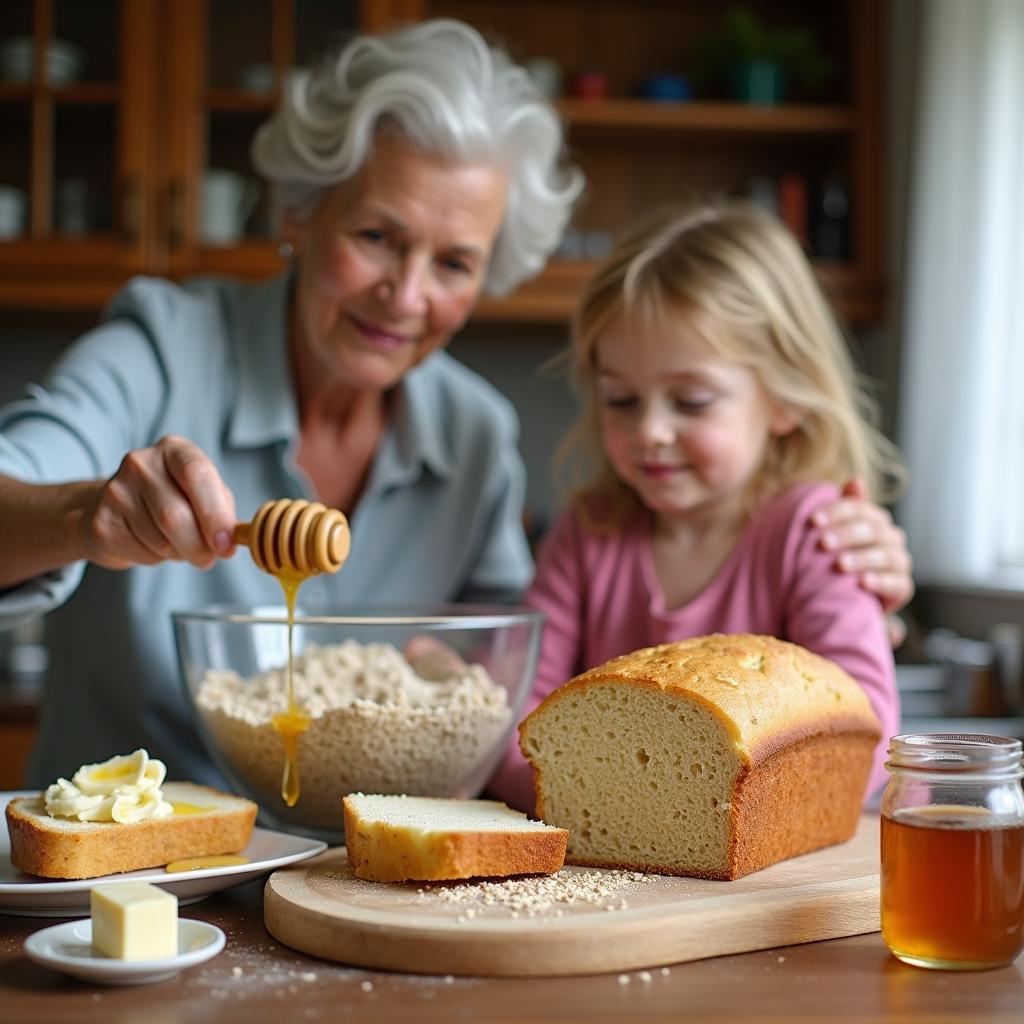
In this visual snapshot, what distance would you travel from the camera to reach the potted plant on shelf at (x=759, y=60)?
10.8ft

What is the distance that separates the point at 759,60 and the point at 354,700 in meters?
2.57

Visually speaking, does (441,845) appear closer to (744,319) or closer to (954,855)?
(954,855)

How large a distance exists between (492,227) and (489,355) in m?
1.92

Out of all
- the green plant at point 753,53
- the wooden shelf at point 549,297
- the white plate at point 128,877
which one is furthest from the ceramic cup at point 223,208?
the white plate at point 128,877

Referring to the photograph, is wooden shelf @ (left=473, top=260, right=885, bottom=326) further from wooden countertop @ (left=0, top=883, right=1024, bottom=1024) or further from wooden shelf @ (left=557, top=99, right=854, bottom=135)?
wooden countertop @ (left=0, top=883, right=1024, bottom=1024)

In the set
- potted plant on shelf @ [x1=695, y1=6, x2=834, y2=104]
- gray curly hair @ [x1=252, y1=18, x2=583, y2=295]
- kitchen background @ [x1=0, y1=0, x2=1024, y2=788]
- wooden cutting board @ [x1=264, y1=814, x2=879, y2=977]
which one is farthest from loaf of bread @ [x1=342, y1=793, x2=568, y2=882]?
potted plant on shelf @ [x1=695, y1=6, x2=834, y2=104]

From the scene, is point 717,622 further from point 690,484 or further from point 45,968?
point 45,968

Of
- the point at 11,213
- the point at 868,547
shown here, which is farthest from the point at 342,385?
the point at 11,213

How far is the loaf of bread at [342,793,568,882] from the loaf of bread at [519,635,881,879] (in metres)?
0.08

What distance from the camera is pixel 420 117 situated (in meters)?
1.65

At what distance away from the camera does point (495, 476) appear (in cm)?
194

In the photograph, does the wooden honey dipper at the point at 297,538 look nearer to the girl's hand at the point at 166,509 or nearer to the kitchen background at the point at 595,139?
the girl's hand at the point at 166,509

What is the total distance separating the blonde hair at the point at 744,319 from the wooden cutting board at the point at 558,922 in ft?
2.35

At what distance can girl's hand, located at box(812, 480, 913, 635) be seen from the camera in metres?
1.53
